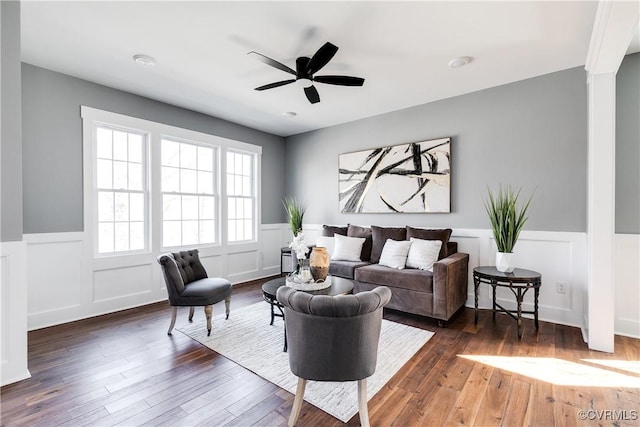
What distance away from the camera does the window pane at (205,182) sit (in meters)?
4.71

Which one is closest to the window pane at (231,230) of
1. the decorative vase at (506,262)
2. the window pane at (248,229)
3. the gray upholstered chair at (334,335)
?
the window pane at (248,229)

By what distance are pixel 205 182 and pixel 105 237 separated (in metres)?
1.58

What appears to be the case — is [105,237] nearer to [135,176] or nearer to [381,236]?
[135,176]

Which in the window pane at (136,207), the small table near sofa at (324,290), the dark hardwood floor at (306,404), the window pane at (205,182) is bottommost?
the dark hardwood floor at (306,404)

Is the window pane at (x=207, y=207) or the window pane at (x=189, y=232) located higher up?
the window pane at (x=207, y=207)

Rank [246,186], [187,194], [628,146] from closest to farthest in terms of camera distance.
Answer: [628,146] < [187,194] < [246,186]

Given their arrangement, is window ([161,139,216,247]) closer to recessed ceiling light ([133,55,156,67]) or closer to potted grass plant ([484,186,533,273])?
recessed ceiling light ([133,55,156,67])

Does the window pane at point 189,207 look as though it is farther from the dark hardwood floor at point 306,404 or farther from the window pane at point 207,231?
the dark hardwood floor at point 306,404

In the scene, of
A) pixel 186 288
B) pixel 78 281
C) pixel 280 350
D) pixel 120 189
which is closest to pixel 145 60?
pixel 120 189

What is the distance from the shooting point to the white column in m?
2.53

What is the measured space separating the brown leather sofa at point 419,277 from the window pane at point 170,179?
259 cm

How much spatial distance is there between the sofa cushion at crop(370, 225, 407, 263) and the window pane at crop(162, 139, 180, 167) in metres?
3.12

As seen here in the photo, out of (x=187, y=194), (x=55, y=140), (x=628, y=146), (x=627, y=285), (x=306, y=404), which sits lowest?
(x=306, y=404)

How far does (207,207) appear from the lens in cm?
480
